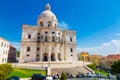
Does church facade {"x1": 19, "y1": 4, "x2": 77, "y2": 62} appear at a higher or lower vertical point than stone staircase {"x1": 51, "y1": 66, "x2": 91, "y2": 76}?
higher

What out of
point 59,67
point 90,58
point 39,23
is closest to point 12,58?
point 39,23

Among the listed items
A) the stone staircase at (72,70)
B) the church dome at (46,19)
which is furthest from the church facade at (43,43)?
the stone staircase at (72,70)

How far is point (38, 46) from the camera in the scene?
6425 centimetres

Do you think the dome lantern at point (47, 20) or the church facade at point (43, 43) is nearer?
the church facade at point (43, 43)

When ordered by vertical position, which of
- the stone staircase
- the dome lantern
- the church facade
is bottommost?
the stone staircase

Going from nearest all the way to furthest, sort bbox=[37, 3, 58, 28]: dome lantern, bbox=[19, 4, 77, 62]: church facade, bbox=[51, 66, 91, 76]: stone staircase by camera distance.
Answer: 1. bbox=[51, 66, 91, 76]: stone staircase
2. bbox=[19, 4, 77, 62]: church facade
3. bbox=[37, 3, 58, 28]: dome lantern

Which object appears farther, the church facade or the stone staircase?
the church facade

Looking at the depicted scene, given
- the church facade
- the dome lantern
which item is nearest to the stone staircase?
the church facade

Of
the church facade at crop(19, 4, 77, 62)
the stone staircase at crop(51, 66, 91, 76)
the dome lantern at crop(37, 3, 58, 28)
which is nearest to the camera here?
the stone staircase at crop(51, 66, 91, 76)

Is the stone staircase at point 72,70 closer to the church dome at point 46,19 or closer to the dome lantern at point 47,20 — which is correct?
the dome lantern at point 47,20

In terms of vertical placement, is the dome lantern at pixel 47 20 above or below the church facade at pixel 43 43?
above

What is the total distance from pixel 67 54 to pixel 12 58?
22.5 meters

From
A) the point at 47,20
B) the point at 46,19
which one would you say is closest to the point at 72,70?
the point at 47,20

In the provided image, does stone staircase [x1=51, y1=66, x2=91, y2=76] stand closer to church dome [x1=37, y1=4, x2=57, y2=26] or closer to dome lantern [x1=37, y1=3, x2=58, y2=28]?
dome lantern [x1=37, y1=3, x2=58, y2=28]
